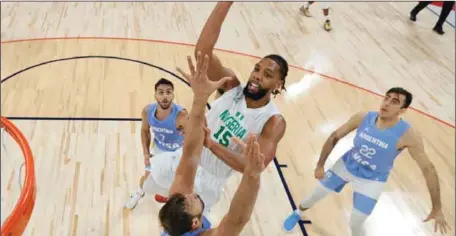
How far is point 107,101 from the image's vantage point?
237 inches

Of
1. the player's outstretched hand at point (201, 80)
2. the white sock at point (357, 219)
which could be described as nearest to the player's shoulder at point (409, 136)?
the white sock at point (357, 219)

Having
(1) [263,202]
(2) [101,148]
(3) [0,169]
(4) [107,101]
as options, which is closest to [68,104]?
(4) [107,101]

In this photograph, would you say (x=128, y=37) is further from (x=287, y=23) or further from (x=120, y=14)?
(x=287, y=23)

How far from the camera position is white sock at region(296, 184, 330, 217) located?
4.13 metres

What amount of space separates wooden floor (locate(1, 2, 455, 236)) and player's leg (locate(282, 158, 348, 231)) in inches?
5.4

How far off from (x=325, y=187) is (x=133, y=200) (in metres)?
1.60

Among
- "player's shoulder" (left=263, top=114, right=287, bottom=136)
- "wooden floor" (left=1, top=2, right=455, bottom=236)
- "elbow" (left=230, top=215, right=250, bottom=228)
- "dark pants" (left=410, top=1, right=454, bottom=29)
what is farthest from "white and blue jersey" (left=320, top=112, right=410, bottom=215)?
"dark pants" (left=410, top=1, right=454, bottom=29)

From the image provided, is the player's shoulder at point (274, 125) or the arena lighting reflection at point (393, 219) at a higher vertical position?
the player's shoulder at point (274, 125)

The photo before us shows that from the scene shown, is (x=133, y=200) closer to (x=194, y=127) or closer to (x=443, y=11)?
(x=194, y=127)

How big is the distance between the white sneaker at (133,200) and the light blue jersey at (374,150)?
1754 millimetres

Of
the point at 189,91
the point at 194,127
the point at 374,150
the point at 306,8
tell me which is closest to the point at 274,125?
the point at 194,127

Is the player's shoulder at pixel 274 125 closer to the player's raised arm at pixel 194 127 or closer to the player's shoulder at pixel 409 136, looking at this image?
the player's raised arm at pixel 194 127

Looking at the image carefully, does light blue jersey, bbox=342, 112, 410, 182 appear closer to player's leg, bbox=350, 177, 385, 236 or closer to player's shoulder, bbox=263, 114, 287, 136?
player's leg, bbox=350, 177, 385, 236

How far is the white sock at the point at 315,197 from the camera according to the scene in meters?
4.13
